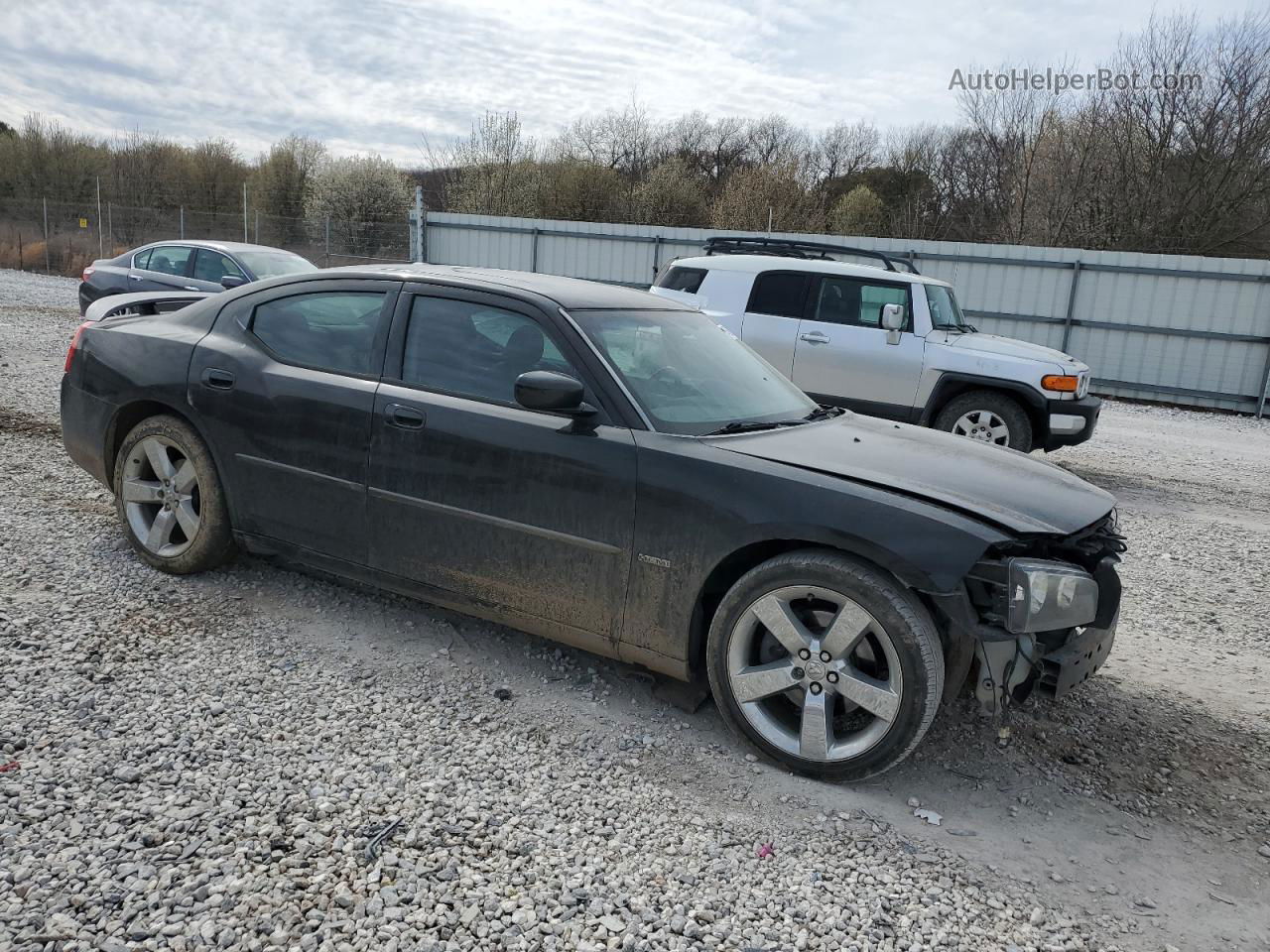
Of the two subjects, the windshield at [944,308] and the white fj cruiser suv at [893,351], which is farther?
the windshield at [944,308]

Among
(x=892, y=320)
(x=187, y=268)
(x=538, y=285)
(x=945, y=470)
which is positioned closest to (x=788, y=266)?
(x=892, y=320)

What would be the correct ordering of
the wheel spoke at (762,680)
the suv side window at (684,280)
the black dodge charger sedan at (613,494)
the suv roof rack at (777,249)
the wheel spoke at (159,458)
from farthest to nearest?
the suv roof rack at (777,249) < the suv side window at (684,280) < the wheel spoke at (159,458) < the wheel spoke at (762,680) < the black dodge charger sedan at (613,494)

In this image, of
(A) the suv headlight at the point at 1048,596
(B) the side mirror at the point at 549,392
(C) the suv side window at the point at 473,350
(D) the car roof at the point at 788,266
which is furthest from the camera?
(D) the car roof at the point at 788,266

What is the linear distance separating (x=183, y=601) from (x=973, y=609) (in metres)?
3.50

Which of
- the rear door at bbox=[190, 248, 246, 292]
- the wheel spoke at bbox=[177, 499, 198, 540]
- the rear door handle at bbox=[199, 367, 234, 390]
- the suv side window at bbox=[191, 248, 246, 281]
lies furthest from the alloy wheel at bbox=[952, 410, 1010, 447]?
→ the suv side window at bbox=[191, 248, 246, 281]

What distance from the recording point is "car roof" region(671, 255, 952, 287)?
30.0 feet

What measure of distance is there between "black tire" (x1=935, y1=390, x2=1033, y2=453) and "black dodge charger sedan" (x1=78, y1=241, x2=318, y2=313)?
28.0 ft

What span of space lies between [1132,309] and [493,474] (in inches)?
611

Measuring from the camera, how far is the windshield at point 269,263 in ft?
40.7

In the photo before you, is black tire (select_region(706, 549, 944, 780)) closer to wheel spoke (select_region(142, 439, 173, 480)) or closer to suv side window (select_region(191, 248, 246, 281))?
wheel spoke (select_region(142, 439, 173, 480))

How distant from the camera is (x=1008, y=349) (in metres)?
8.80

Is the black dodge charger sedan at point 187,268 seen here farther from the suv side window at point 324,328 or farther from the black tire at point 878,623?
the black tire at point 878,623

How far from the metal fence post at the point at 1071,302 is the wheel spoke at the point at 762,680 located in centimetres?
1478

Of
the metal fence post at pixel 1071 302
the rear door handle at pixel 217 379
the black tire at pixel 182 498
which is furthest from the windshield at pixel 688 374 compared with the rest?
the metal fence post at pixel 1071 302
